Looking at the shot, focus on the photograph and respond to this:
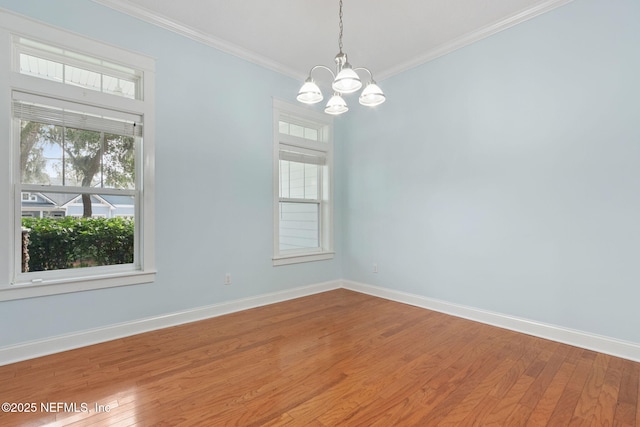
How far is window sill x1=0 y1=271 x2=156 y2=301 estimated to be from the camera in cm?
234

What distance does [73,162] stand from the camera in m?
2.69

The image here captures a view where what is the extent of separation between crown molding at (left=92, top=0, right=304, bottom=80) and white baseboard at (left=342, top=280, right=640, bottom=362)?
11.1 ft

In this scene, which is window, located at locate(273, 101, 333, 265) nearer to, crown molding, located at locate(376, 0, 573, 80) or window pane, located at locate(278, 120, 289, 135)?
window pane, located at locate(278, 120, 289, 135)

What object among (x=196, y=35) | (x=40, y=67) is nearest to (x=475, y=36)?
(x=196, y=35)

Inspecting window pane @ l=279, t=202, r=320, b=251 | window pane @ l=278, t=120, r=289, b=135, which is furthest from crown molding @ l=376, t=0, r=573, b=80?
window pane @ l=279, t=202, r=320, b=251

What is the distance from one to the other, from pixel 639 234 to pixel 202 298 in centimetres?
408

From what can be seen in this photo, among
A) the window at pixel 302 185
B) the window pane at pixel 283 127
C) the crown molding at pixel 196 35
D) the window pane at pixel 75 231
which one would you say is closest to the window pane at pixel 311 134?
the window at pixel 302 185

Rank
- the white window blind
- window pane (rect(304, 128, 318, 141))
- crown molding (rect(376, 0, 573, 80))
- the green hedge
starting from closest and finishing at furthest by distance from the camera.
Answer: the white window blind
the green hedge
crown molding (rect(376, 0, 573, 80))
window pane (rect(304, 128, 318, 141))

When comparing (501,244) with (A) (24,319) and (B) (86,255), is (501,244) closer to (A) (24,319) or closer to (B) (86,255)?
(B) (86,255)

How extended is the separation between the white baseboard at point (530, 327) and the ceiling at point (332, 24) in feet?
9.81

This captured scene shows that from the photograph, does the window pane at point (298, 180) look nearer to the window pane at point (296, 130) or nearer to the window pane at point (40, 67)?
the window pane at point (296, 130)

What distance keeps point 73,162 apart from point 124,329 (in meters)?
1.62

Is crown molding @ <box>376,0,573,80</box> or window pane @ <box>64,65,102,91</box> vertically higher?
crown molding @ <box>376,0,573,80</box>

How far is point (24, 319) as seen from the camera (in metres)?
2.38
